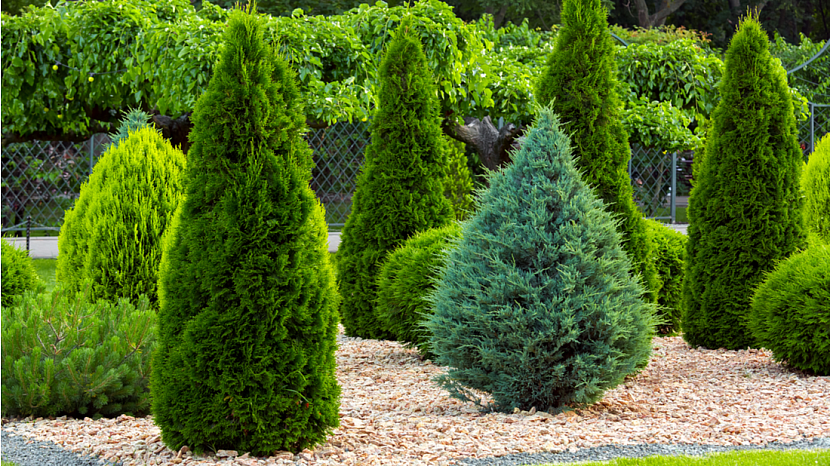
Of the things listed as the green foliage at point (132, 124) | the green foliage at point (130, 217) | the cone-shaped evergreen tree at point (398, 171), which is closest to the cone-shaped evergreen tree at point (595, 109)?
the cone-shaped evergreen tree at point (398, 171)

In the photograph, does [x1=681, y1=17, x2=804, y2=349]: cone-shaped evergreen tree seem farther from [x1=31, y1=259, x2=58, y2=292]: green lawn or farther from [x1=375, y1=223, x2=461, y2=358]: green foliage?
[x1=31, y1=259, x2=58, y2=292]: green lawn

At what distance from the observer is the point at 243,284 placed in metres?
3.44

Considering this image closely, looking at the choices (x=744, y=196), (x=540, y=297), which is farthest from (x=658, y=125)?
(x=540, y=297)

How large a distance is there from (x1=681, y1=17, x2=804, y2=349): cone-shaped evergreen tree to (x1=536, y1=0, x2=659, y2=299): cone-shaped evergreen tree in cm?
91

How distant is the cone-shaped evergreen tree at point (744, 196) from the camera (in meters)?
6.58

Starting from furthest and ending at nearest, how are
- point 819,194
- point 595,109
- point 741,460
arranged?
point 819,194 < point 595,109 < point 741,460

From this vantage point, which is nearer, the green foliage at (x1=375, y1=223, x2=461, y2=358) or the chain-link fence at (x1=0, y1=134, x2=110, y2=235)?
the green foliage at (x1=375, y1=223, x2=461, y2=358)

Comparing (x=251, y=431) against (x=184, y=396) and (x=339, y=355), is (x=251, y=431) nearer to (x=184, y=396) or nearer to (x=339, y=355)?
(x=184, y=396)

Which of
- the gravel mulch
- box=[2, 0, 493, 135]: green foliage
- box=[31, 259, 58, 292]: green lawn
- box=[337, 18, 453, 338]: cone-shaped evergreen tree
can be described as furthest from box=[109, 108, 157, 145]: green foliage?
box=[31, 259, 58, 292]: green lawn

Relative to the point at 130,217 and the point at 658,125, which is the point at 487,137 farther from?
the point at 130,217

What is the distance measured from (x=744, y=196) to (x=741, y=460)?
3594 mm

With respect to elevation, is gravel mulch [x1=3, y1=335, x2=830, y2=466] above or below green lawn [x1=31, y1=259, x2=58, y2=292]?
above

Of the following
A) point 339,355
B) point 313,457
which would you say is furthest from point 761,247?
point 313,457

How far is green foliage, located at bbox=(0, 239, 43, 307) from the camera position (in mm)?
6574
